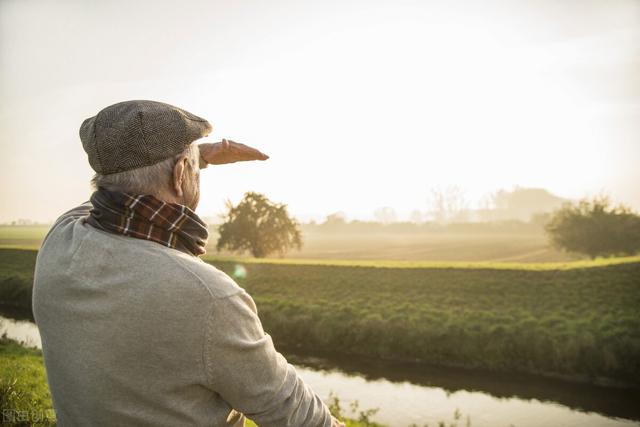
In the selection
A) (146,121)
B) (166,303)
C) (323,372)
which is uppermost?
(146,121)

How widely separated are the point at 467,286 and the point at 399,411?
10.6 m

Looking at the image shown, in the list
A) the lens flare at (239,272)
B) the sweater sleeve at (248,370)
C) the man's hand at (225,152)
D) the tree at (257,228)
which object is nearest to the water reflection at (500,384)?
the lens flare at (239,272)

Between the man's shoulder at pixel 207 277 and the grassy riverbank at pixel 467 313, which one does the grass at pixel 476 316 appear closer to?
the grassy riverbank at pixel 467 313

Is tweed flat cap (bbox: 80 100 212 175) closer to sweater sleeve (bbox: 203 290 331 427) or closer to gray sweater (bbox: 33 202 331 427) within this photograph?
gray sweater (bbox: 33 202 331 427)

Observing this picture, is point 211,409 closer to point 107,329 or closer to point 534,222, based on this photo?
point 107,329

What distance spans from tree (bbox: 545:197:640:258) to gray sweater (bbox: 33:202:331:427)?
45180mm

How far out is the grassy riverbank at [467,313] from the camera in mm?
14797

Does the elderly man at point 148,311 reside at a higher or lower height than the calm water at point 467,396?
higher

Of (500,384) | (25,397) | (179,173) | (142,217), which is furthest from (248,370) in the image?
(500,384)

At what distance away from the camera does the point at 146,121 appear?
1.63 metres

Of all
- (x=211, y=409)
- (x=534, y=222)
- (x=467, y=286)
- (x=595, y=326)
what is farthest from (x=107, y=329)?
(x=534, y=222)

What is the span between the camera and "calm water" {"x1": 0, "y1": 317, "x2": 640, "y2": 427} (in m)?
11.8

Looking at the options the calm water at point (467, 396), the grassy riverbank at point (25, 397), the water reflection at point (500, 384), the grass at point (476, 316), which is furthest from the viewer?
the grass at point (476, 316)

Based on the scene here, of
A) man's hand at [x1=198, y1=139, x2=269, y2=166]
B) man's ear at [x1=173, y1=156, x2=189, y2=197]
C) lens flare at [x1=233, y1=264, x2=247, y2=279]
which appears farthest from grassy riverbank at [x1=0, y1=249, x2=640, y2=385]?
man's ear at [x1=173, y1=156, x2=189, y2=197]
